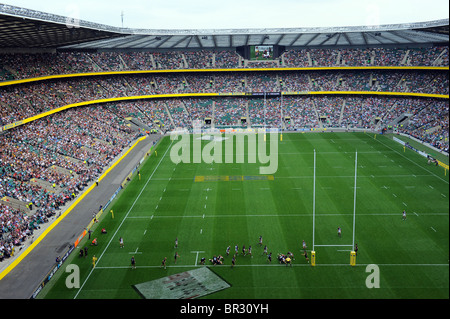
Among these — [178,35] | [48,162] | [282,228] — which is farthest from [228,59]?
[282,228]

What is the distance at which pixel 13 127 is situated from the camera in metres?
46.2

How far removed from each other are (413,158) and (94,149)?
39410mm

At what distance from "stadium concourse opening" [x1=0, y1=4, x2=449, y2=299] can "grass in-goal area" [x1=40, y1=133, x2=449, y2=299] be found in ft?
0.52

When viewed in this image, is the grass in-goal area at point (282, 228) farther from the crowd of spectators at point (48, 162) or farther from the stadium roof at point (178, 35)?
the stadium roof at point (178, 35)

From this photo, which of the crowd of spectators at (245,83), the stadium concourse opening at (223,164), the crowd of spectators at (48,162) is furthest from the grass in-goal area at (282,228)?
the crowd of spectators at (245,83)

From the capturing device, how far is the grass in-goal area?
80.8 feet

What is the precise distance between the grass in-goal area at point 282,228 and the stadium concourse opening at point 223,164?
0.52ft

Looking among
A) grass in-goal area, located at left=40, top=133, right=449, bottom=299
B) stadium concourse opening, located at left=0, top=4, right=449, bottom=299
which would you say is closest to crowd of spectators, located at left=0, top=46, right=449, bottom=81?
stadium concourse opening, located at left=0, top=4, right=449, bottom=299

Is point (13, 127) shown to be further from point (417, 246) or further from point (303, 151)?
point (417, 246)

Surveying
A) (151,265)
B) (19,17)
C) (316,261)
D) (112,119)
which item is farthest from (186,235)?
(112,119)

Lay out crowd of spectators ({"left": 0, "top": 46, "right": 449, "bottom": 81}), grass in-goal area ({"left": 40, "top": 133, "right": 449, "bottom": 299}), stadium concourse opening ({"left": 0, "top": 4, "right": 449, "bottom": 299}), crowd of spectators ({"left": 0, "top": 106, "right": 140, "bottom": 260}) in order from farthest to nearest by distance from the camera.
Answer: crowd of spectators ({"left": 0, "top": 46, "right": 449, "bottom": 81}), crowd of spectators ({"left": 0, "top": 106, "right": 140, "bottom": 260}), stadium concourse opening ({"left": 0, "top": 4, "right": 449, "bottom": 299}), grass in-goal area ({"left": 40, "top": 133, "right": 449, "bottom": 299})

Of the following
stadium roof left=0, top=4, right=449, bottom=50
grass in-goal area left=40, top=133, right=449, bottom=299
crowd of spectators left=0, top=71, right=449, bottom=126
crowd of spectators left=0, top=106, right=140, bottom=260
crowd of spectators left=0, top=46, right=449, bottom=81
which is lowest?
grass in-goal area left=40, top=133, right=449, bottom=299

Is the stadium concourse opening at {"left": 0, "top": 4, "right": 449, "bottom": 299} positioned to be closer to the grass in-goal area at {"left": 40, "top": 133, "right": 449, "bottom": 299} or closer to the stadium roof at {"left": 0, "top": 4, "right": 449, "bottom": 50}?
the grass in-goal area at {"left": 40, "top": 133, "right": 449, "bottom": 299}

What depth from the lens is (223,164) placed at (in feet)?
169
